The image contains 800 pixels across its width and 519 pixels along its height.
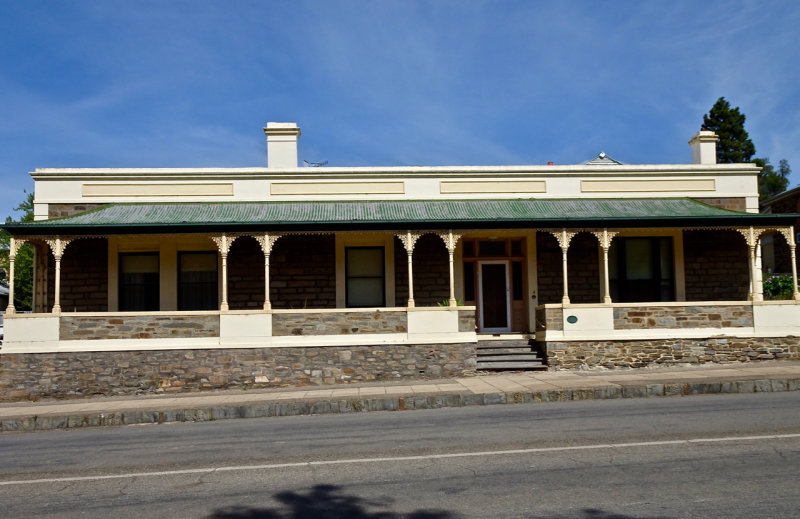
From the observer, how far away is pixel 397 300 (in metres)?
18.5

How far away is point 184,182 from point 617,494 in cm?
1535

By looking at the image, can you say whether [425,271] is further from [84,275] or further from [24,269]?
[24,269]

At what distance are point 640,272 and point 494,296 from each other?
13.0ft

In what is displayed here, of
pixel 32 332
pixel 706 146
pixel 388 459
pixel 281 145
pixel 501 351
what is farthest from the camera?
pixel 706 146

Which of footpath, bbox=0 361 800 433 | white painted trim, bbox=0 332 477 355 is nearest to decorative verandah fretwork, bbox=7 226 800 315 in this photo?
white painted trim, bbox=0 332 477 355

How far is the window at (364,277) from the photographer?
18.5 metres

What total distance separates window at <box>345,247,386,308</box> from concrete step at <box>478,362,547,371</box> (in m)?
3.34

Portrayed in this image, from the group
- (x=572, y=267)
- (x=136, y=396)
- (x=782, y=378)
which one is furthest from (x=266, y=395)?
(x=782, y=378)

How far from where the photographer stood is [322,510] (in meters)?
5.91

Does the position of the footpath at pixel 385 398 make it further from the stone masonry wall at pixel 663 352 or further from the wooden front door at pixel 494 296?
the wooden front door at pixel 494 296

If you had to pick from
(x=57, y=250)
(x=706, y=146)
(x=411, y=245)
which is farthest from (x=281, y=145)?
(x=706, y=146)

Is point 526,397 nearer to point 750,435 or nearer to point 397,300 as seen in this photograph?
point 750,435

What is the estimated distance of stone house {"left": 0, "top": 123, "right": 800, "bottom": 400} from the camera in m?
16.1

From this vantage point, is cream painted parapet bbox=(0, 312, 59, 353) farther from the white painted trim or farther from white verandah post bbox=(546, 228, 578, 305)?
white verandah post bbox=(546, 228, 578, 305)
